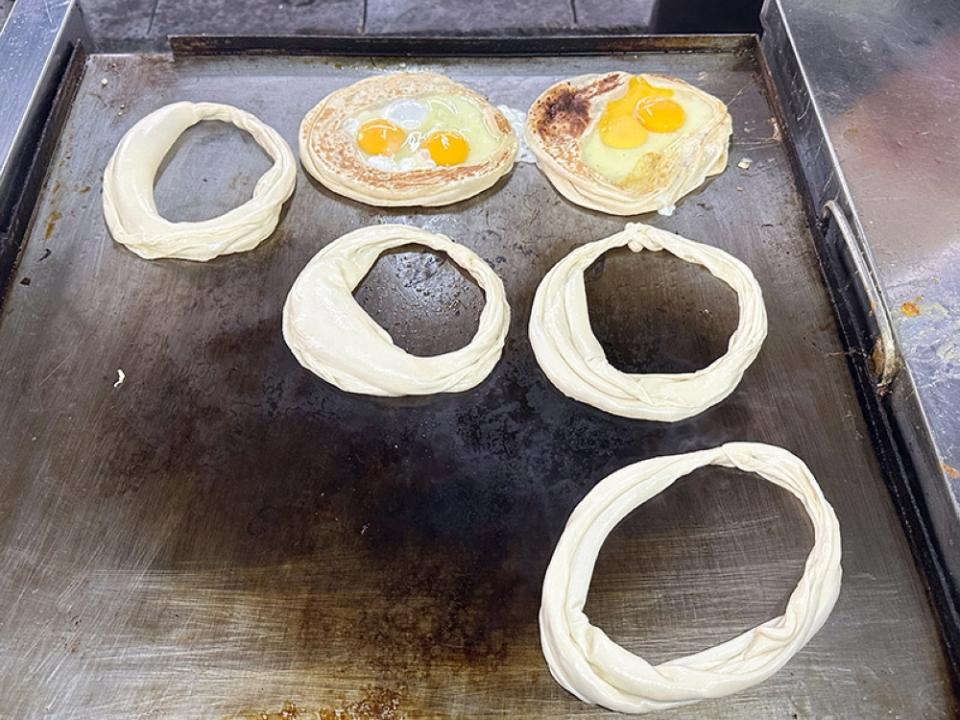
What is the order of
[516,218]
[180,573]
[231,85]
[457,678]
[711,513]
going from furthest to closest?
[231,85] < [516,218] < [711,513] < [180,573] < [457,678]

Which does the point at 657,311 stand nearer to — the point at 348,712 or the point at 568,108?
the point at 568,108

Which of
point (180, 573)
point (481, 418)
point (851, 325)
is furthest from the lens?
point (851, 325)

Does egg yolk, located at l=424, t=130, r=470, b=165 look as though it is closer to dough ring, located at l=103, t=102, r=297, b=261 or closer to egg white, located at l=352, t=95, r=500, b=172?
egg white, located at l=352, t=95, r=500, b=172

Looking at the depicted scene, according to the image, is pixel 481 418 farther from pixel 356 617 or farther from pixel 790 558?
pixel 790 558

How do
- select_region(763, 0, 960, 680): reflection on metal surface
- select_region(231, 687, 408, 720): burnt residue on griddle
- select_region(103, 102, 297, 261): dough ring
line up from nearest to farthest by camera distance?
select_region(231, 687, 408, 720): burnt residue on griddle → select_region(763, 0, 960, 680): reflection on metal surface → select_region(103, 102, 297, 261): dough ring

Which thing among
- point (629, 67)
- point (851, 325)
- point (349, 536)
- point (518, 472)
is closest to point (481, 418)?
point (518, 472)

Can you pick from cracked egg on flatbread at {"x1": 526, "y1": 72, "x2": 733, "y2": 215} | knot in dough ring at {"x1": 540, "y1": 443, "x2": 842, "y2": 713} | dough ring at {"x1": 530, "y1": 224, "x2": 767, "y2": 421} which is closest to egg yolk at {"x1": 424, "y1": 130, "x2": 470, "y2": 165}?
cracked egg on flatbread at {"x1": 526, "y1": 72, "x2": 733, "y2": 215}
